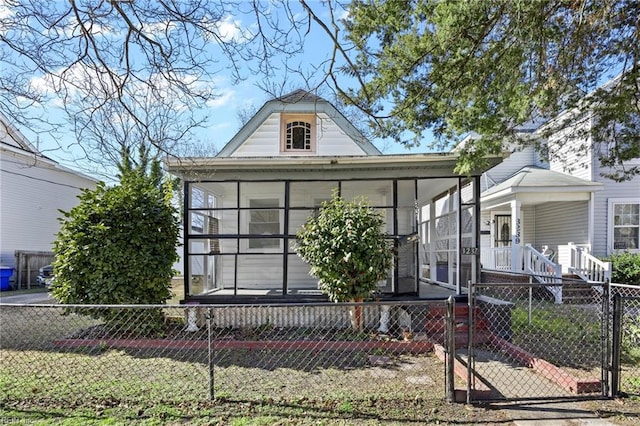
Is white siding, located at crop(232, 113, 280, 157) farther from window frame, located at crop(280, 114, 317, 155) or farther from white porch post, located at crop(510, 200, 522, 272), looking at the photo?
white porch post, located at crop(510, 200, 522, 272)

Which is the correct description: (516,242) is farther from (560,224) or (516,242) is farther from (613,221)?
(613,221)

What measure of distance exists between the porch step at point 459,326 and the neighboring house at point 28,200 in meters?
12.9

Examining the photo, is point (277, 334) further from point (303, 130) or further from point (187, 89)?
point (303, 130)

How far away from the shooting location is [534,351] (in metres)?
5.49

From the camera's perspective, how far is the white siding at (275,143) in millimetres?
11130

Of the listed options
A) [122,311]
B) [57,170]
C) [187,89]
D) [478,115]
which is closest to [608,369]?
[478,115]

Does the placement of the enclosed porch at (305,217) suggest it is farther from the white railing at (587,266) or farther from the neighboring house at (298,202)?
the white railing at (587,266)

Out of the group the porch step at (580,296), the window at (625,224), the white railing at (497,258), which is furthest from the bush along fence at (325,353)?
the window at (625,224)

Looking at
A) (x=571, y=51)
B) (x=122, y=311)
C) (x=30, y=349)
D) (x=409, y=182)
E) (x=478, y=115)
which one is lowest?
(x=30, y=349)

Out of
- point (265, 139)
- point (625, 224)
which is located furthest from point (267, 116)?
point (625, 224)

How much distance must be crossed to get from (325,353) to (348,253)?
1473 millimetres

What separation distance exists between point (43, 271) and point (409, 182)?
1383 centimetres

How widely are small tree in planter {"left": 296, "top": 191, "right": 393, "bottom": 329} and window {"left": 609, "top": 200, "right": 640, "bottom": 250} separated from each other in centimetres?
993

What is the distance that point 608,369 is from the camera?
12.3 ft
